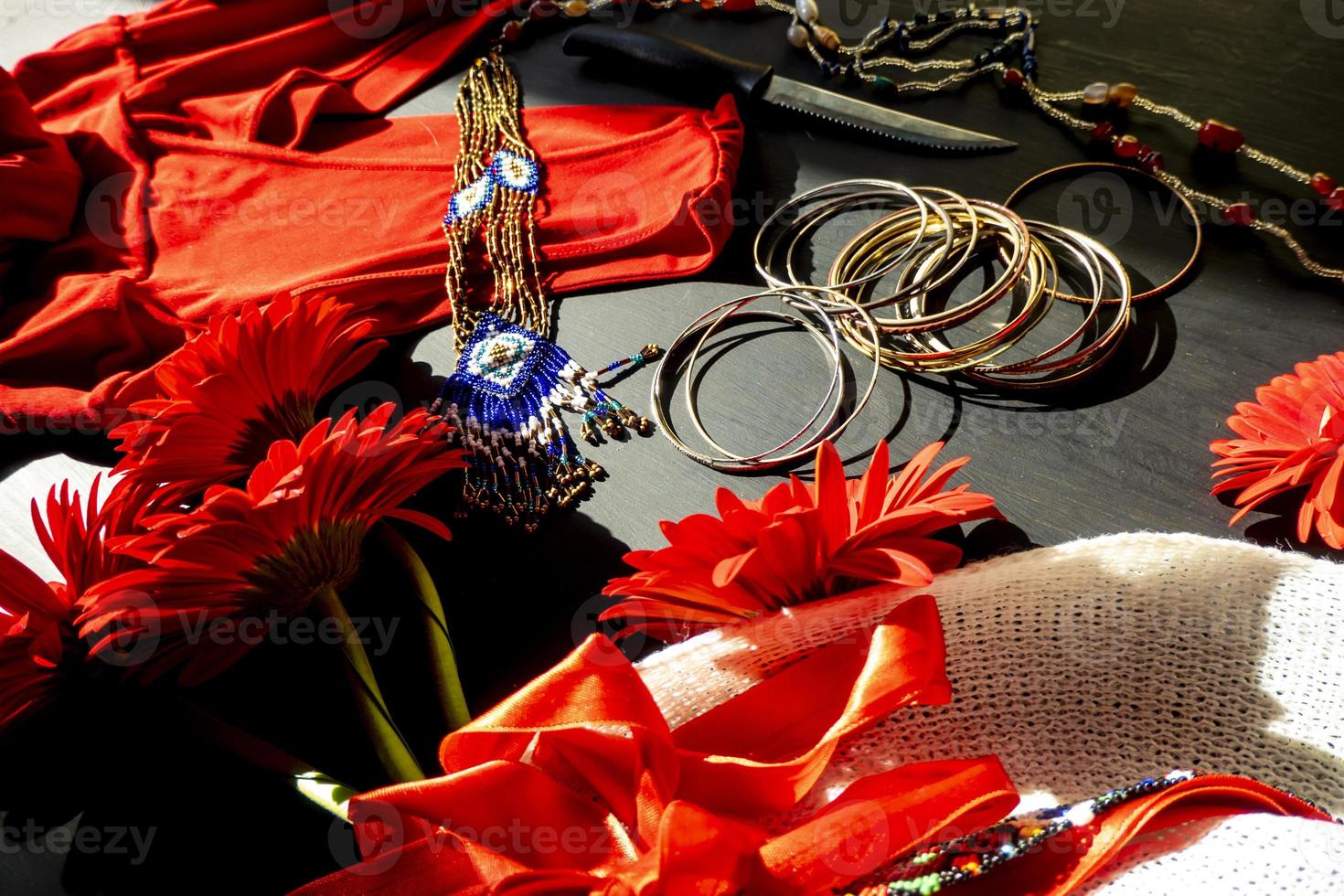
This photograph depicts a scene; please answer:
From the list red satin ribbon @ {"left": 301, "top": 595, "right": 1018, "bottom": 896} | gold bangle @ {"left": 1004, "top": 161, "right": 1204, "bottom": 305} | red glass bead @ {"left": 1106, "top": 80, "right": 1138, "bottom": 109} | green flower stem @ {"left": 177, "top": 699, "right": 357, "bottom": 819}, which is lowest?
green flower stem @ {"left": 177, "top": 699, "right": 357, "bottom": 819}

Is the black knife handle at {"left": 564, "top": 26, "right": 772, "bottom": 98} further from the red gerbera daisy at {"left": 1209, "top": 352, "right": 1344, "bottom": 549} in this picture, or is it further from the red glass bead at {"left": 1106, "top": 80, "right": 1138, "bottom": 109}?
the red gerbera daisy at {"left": 1209, "top": 352, "right": 1344, "bottom": 549}

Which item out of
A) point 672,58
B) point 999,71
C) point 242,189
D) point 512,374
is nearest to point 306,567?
point 512,374

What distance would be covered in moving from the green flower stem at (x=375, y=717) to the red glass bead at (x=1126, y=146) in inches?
27.3

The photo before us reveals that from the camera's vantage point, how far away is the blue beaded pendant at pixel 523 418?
0.66m

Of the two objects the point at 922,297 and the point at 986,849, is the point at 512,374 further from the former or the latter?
the point at 986,849

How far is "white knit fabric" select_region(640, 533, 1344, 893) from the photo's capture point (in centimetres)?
43

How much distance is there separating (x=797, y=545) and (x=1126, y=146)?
533 millimetres

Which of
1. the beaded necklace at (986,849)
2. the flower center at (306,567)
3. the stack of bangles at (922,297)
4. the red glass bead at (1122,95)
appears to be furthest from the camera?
the red glass bead at (1122,95)

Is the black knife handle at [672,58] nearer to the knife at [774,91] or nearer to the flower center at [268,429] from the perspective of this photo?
the knife at [774,91]

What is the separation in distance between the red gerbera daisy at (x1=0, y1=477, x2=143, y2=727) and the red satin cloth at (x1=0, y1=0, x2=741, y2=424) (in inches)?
9.9

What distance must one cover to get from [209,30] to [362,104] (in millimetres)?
180

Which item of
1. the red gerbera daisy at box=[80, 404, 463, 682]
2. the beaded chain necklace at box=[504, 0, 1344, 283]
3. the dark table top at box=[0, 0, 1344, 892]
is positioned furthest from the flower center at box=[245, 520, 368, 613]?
the beaded chain necklace at box=[504, 0, 1344, 283]

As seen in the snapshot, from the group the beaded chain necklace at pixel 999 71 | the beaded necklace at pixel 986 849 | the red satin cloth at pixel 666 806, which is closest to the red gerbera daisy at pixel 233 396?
the red satin cloth at pixel 666 806

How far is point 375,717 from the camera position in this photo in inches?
17.5
